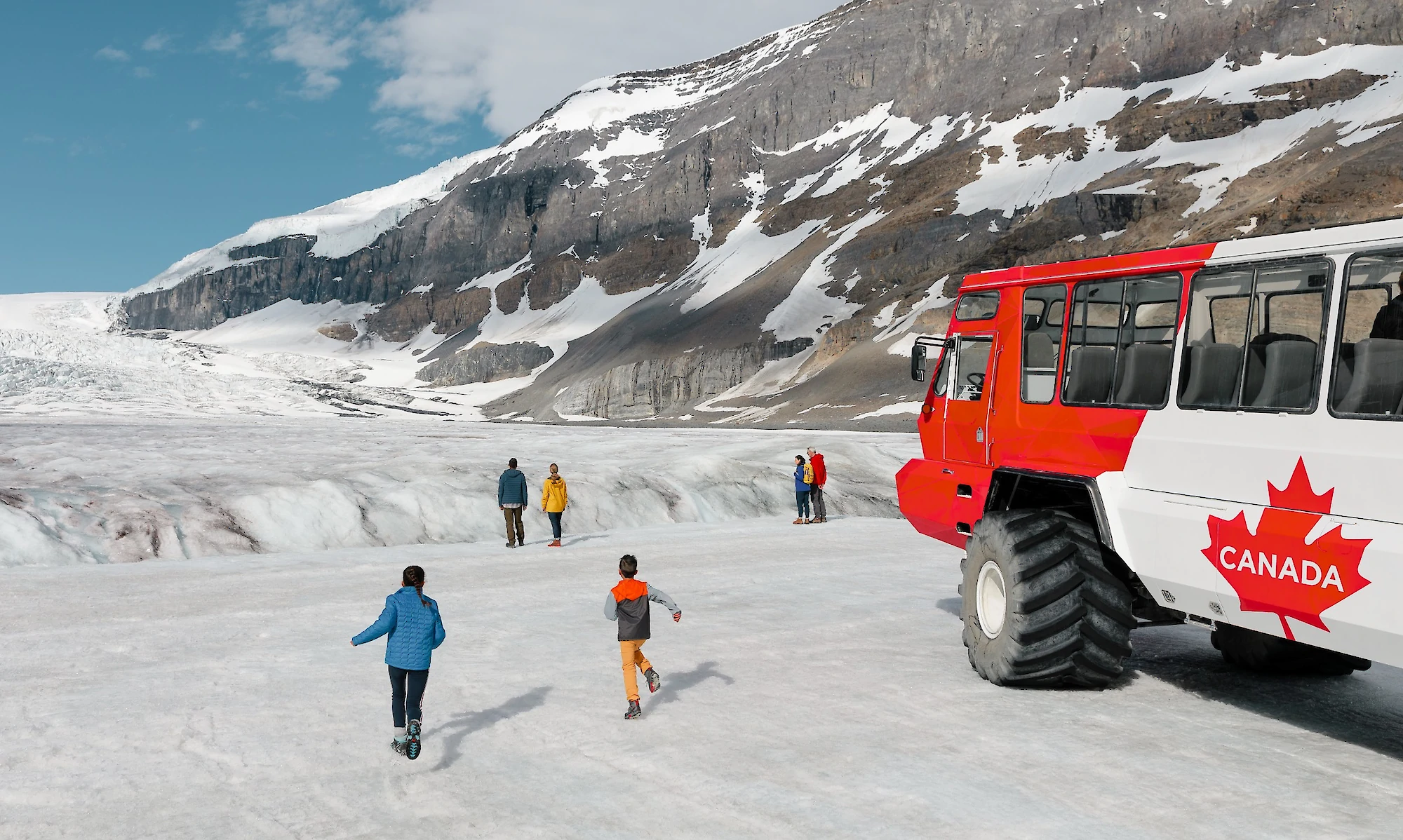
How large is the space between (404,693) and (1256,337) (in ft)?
20.7

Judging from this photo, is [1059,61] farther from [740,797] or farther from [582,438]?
[740,797]

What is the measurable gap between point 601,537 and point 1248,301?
617 inches

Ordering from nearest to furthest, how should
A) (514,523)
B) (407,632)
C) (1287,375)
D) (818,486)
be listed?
(1287,375) → (407,632) → (514,523) → (818,486)

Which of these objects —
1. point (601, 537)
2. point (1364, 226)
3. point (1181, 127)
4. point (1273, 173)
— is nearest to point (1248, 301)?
point (1364, 226)

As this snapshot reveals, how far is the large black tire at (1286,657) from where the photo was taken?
873 centimetres

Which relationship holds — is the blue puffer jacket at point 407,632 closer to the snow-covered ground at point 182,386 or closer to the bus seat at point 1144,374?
the bus seat at point 1144,374

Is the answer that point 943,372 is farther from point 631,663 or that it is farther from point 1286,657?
point 631,663

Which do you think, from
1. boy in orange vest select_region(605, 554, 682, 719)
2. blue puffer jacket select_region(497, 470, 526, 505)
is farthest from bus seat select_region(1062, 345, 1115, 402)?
blue puffer jacket select_region(497, 470, 526, 505)

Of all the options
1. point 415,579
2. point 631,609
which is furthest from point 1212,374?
point 415,579

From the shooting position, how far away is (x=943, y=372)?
992 cm

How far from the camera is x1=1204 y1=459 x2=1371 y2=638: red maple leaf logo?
5.78 m

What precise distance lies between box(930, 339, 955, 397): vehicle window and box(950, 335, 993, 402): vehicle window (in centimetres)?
12

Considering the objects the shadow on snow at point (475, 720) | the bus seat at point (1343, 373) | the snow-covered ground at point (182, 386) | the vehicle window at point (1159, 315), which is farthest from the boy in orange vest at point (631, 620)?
the snow-covered ground at point (182, 386)

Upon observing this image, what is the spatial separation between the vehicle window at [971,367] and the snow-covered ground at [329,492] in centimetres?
1405
